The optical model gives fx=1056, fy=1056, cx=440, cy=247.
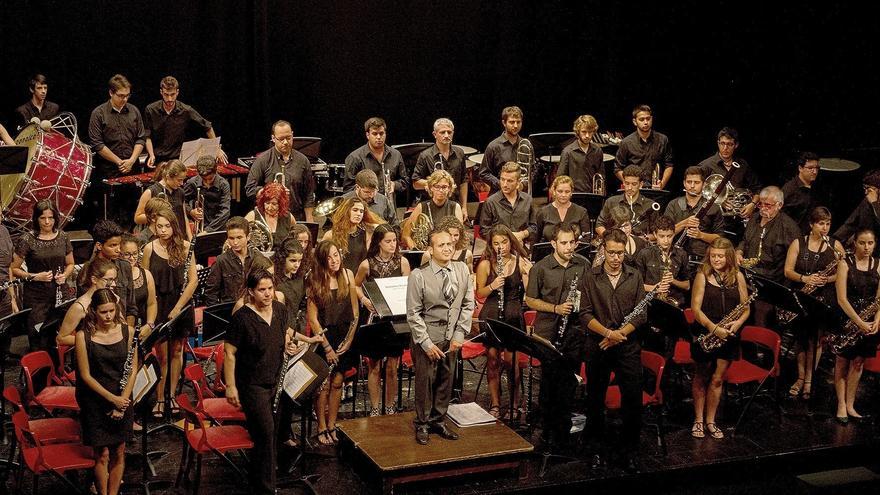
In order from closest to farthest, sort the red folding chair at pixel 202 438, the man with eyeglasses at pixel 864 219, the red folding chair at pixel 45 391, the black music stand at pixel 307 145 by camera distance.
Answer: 1. the red folding chair at pixel 202 438
2. the red folding chair at pixel 45 391
3. the man with eyeglasses at pixel 864 219
4. the black music stand at pixel 307 145

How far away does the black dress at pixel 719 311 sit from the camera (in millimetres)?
7934

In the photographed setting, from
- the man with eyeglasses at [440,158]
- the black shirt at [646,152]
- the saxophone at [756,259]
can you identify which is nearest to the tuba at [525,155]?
the man with eyeglasses at [440,158]

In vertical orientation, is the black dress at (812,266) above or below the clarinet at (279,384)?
above

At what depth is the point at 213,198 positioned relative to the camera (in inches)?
370

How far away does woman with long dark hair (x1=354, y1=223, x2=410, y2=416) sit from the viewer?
786 cm

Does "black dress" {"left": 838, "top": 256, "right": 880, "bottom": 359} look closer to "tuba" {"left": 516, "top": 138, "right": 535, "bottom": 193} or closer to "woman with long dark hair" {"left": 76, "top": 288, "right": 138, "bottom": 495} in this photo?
"tuba" {"left": 516, "top": 138, "right": 535, "bottom": 193}

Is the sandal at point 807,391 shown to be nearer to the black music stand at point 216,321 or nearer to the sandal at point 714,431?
the sandal at point 714,431

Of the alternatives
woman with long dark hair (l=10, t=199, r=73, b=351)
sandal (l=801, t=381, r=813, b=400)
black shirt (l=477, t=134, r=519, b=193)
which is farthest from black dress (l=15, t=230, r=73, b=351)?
sandal (l=801, t=381, r=813, b=400)

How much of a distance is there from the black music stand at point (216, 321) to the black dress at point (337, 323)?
2.45ft

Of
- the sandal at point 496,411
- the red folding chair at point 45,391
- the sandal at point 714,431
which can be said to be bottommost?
the sandal at point 714,431

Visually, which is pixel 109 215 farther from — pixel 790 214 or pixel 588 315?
pixel 790 214

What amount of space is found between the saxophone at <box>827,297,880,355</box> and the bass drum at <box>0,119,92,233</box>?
255 inches

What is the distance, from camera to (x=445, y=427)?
23.6 ft

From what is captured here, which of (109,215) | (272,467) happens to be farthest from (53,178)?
(272,467)
